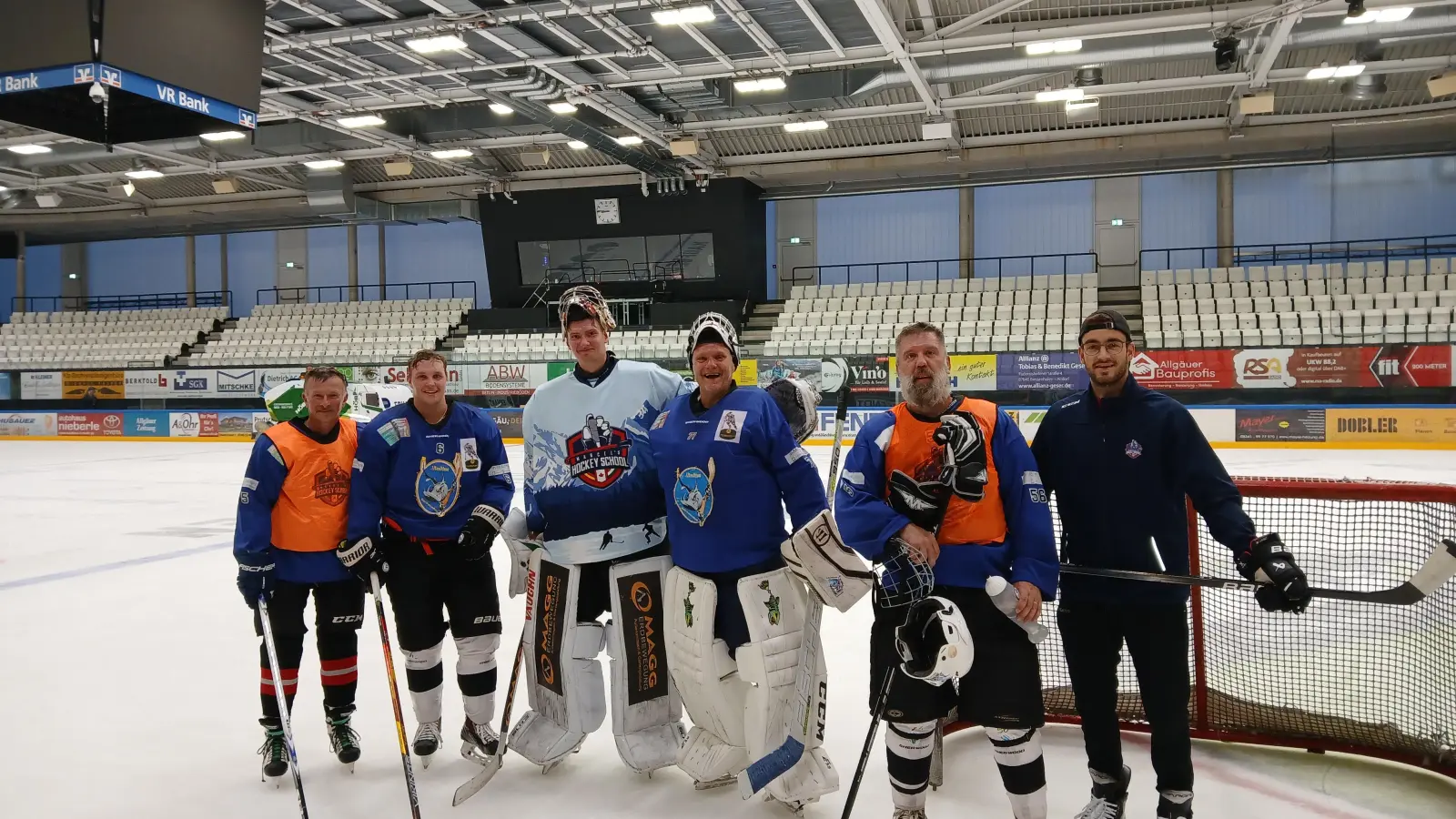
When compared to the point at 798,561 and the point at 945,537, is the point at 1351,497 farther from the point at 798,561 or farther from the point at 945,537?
the point at 798,561

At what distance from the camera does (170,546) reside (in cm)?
774

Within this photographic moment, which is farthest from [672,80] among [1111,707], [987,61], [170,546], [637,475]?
[1111,707]

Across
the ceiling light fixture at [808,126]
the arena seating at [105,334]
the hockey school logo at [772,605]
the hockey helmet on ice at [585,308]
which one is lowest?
the hockey school logo at [772,605]

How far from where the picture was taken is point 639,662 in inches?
126

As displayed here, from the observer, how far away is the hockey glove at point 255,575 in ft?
10.6

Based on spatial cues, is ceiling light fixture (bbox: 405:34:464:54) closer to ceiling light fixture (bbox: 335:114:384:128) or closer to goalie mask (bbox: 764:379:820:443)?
ceiling light fixture (bbox: 335:114:384:128)

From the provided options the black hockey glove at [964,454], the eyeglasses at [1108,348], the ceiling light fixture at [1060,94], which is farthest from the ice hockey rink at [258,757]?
the ceiling light fixture at [1060,94]

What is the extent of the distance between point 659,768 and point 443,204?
1977cm

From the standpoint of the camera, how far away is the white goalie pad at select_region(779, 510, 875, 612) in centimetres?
263

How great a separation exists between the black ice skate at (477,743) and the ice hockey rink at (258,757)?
39mm

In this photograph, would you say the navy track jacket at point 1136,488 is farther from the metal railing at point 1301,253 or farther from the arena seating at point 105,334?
the arena seating at point 105,334

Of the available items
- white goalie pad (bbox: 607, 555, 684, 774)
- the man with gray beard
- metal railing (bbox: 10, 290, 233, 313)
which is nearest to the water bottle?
the man with gray beard

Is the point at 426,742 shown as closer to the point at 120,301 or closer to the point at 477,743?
the point at 477,743

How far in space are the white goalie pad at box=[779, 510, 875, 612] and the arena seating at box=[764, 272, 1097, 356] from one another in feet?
41.9
